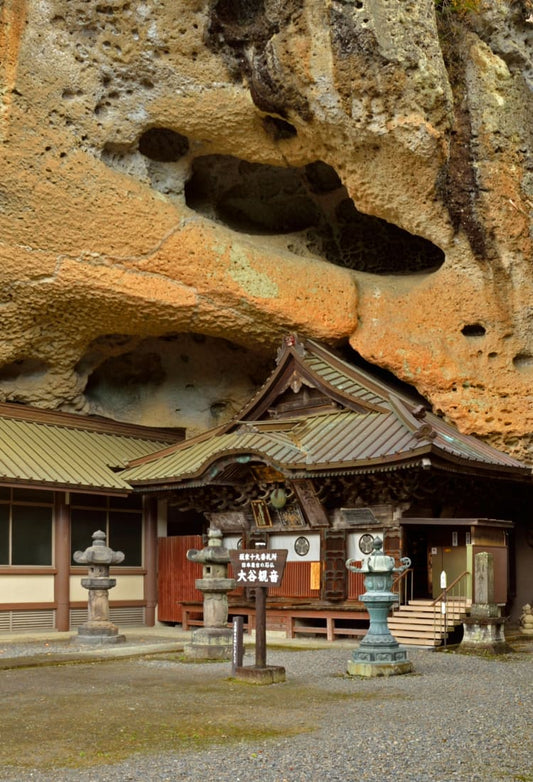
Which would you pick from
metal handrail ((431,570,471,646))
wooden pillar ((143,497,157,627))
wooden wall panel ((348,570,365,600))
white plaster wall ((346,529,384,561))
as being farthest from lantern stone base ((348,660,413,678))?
wooden pillar ((143,497,157,627))

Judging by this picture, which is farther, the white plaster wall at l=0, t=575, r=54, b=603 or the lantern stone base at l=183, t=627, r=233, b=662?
the white plaster wall at l=0, t=575, r=54, b=603

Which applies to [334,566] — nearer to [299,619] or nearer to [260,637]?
[299,619]

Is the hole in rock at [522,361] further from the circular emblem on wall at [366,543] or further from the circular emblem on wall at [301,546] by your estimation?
the circular emblem on wall at [301,546]

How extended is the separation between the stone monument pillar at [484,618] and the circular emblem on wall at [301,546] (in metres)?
3.71

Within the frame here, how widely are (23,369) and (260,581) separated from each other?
9.49 metres

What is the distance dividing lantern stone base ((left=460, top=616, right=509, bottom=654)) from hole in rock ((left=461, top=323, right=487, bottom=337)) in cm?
588

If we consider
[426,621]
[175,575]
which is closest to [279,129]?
[175,575]

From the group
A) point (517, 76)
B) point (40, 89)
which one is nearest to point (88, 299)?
point (40, 89)

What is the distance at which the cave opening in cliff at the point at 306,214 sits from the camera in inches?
768

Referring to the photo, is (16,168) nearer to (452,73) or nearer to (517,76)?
(452,73)

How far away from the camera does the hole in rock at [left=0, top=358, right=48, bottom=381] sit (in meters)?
17.8

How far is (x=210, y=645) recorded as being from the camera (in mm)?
12469

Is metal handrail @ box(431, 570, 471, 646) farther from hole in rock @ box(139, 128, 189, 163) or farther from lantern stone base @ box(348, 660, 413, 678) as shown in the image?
hole in rock @ box(139, 128, 189, 163)

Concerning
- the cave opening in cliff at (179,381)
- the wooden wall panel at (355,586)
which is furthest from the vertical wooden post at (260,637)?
the cave opening in cliff at (179,381)
